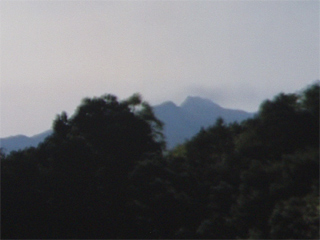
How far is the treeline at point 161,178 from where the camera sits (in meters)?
29.3

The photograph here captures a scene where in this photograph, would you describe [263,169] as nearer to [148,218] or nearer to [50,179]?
[148,218]

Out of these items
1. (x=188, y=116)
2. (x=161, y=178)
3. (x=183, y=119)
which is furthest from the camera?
(x=188, y=116)

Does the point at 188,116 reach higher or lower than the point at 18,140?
higher

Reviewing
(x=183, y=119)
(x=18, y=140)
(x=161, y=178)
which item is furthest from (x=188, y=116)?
(x=161, y=178)

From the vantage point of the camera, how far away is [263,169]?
30.6m

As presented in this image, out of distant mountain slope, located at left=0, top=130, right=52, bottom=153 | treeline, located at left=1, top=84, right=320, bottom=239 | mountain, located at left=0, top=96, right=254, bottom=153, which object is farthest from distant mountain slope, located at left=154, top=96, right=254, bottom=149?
treeline, located at left=1, top=84, right=320, bottom=239

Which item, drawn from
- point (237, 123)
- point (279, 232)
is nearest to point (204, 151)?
point (237, 123)

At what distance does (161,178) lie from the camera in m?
40.4

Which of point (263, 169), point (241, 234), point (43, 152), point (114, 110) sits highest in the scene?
point (114, 110)

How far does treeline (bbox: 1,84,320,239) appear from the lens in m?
29.3

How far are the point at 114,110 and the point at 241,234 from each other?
24.3m

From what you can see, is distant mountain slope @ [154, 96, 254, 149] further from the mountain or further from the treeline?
the treeline

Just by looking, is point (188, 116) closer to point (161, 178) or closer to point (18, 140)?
point (18, 140)

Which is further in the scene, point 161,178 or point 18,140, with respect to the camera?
point 18,140
